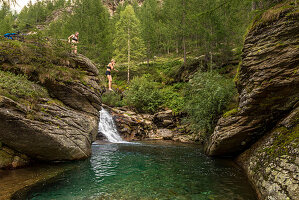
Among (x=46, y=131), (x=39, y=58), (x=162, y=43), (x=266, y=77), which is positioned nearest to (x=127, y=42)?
(x=162, y=43)

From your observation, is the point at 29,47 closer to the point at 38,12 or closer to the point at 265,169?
the point at 265,169

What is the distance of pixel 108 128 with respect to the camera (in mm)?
18484

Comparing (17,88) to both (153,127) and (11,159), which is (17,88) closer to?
(11,159)

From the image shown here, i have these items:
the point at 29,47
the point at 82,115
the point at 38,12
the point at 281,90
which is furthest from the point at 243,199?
the point at 38,12

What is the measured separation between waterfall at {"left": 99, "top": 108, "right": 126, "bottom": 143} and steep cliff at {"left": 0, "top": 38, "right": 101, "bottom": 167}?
17.9ft

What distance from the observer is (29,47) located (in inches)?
404

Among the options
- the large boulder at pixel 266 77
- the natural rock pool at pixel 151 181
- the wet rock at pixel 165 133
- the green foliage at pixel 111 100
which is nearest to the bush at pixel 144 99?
the green foliage at pixel 111 100

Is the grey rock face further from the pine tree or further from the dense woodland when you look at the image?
the pine tree

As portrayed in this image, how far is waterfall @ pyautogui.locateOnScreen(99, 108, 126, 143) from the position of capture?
57.7ft

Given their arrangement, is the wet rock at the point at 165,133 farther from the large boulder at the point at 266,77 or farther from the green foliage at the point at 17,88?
the green foliage at the point at 17,88

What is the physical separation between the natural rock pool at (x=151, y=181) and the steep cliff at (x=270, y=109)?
0.89 meters

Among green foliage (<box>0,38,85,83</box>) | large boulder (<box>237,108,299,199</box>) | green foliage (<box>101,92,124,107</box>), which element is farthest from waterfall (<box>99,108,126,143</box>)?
large boulder (<box>237,108,299,199</box>)

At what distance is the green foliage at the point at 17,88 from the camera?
296 inches

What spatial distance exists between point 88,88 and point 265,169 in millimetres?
10949
